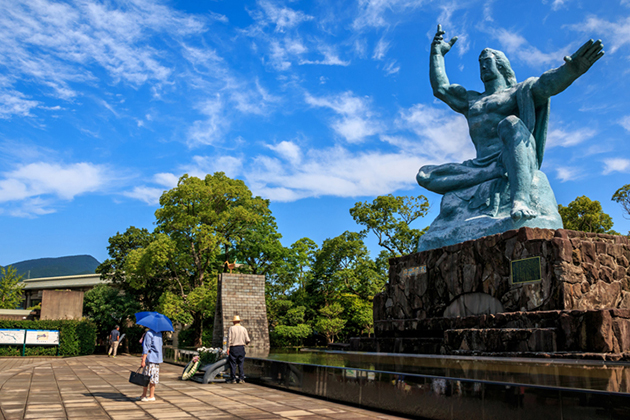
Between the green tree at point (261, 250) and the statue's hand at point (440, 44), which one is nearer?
the statue's hand at point (440, 44)

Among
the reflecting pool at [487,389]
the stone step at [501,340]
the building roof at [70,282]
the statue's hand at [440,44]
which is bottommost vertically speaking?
the reflecting pool at [487,389]

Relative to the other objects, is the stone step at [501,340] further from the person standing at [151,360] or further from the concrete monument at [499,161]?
the person standing at [151,360]

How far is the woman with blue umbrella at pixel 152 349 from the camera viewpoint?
6484mm

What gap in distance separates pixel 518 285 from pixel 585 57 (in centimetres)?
508

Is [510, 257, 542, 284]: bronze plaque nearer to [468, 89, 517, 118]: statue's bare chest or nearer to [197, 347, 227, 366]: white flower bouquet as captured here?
[468, 89, 517, 118]: statue's bare chest

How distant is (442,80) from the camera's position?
13586 mm

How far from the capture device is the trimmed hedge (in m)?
21.8

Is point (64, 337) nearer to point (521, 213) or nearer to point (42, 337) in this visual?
point (42, 337)

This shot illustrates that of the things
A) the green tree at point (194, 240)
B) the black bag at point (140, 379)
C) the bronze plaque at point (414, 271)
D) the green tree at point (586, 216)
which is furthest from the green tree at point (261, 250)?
the black bag at point (140, 379)

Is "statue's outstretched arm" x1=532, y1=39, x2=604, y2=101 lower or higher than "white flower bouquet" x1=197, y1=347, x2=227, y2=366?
higher

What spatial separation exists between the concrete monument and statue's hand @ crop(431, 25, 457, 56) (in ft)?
2.80

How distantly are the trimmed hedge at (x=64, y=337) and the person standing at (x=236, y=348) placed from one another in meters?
17.3

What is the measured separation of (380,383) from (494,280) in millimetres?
4264

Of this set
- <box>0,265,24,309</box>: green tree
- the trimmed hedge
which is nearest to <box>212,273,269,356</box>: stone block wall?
the trimmed hedge
